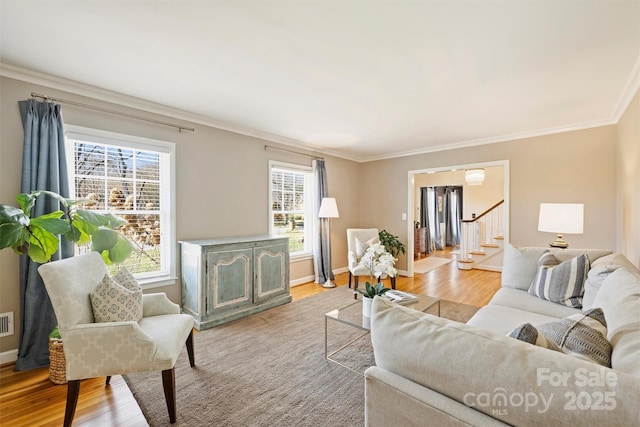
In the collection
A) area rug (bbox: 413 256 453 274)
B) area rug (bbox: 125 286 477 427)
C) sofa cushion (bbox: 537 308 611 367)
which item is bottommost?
area rug (bbox: 413 256 453 274)

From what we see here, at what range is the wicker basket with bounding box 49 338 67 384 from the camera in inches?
80.6

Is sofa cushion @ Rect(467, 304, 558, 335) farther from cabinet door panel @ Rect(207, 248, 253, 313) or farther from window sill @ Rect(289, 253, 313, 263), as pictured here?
window sill @ Rect(289, 253, 313, 263)

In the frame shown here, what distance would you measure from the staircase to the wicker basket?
6336mm

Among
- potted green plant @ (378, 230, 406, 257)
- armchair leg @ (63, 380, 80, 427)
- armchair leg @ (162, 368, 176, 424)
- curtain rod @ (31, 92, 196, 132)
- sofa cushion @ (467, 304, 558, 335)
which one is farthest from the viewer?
potted green plant @ (378, 230, 406, 257)

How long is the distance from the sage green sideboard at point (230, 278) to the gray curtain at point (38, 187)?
1.11 m

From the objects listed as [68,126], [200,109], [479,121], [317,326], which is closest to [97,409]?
[317,326]

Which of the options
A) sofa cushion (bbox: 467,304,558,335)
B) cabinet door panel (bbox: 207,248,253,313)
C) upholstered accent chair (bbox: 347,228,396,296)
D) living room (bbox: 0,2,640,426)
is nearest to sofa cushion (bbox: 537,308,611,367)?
sofa cushion (bbox: 467,304,558,335)

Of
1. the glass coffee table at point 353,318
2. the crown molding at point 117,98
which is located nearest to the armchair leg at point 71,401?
the glass coffee table at point 353,318

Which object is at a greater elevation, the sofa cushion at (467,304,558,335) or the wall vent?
the sofa cushion at (467,304,558,335)

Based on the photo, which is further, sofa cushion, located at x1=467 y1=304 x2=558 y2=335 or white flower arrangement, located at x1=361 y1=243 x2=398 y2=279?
white flower arrangement, located at x1=361 y1=243 x2=398 y2=279

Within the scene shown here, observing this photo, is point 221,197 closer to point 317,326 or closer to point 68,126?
point 68,126

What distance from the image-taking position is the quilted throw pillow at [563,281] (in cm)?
221

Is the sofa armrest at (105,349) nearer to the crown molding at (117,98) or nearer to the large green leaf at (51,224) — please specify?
the large green leaf at (51,224)

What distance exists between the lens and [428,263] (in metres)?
6.79
